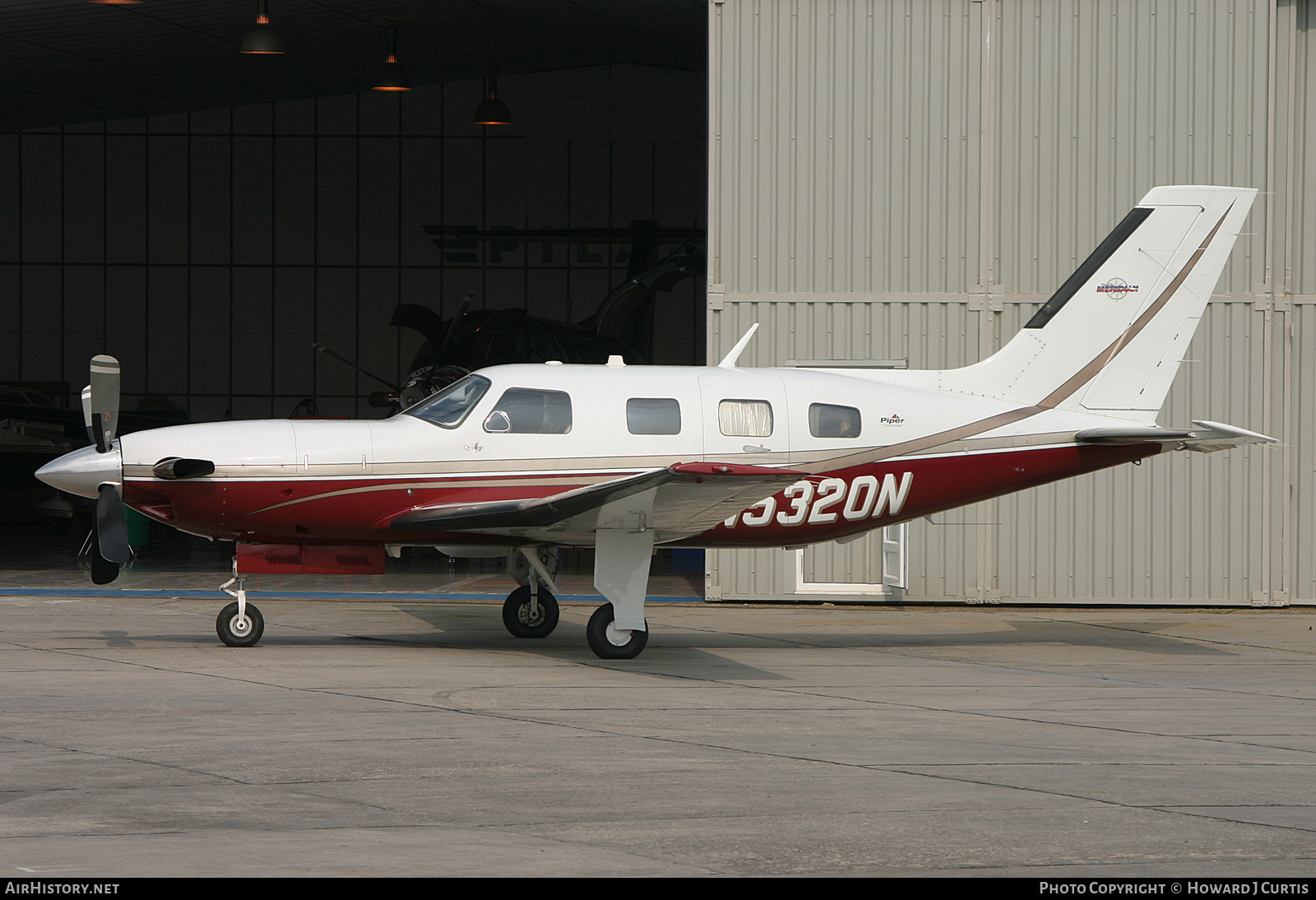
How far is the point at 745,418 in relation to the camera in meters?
11.6

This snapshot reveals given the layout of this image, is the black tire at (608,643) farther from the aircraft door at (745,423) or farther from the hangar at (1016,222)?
the hangar at (1016,222)

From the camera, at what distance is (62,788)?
6.43m

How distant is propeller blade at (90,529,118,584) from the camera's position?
35.0 ft

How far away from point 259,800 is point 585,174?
28.8 m

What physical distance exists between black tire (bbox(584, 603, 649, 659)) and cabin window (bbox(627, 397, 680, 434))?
5.05 ft

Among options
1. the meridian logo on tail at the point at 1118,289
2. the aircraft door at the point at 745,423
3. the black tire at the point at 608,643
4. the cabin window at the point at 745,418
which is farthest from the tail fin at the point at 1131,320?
the black tire at the point at 608,643

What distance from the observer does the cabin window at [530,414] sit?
11344mm

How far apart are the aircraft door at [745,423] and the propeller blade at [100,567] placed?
194 inches

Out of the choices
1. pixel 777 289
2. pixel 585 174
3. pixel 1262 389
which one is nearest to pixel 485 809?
pixel 777 289

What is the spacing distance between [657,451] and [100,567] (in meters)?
4.61

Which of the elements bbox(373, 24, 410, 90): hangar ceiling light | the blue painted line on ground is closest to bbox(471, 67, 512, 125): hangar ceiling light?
bbox(373, 24, 410, 90): hangar ceiling light

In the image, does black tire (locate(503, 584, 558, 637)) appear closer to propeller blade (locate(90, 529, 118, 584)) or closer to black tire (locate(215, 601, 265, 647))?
black tire (locate(215, 601, 265, 647))

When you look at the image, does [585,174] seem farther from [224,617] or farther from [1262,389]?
[224,617]

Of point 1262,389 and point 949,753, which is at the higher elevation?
point 1262,389
